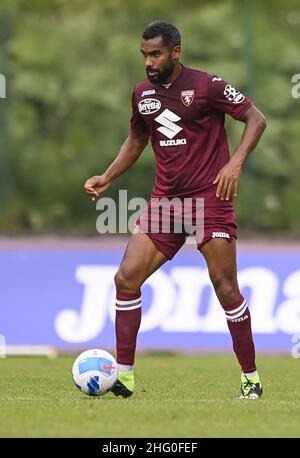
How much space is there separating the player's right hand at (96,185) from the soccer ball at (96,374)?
4.05 feet

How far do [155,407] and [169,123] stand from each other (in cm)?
212

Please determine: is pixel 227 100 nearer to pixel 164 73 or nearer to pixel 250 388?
pixel 164 73

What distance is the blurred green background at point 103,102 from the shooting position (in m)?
17.3

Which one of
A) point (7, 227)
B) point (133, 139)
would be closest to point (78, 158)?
point (7, 227)

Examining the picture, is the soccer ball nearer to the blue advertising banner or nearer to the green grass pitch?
the green grass pitch

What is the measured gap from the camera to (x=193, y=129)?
8664 mm

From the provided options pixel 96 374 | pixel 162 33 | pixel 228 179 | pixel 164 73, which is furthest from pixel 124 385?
pixel 162 33

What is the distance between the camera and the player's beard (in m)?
8.61

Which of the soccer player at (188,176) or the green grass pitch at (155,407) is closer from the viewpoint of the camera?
the green grass pitch at (155,407)

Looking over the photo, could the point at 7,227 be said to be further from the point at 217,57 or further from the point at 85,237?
the point at 217,57

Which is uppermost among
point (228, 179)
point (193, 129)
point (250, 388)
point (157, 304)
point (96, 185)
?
point (157, 304)

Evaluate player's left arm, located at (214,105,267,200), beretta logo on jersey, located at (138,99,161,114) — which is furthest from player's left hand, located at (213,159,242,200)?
beretta logo on jersey, located at (138,99,161,114)

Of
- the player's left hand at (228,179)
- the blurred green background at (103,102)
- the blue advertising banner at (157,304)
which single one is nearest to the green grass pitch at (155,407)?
the player's left hand at (228,179)

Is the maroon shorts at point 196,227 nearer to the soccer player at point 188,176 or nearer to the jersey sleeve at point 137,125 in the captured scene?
the soccer player at point 188,176
